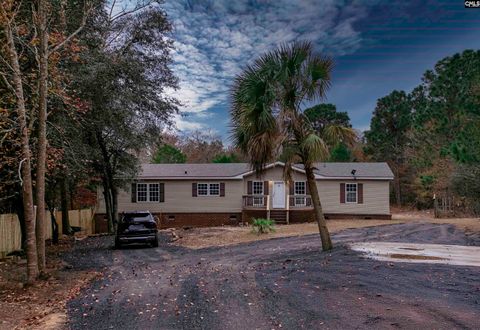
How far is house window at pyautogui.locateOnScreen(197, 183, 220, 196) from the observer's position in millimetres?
26828

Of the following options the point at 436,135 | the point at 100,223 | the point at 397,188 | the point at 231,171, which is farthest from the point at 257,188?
the point at 397,188

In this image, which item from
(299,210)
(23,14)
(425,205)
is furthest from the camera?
(425,205)

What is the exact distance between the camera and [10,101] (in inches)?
361

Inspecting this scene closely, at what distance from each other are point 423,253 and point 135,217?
10398mm

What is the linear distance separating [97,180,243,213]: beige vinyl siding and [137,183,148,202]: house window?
275 mm

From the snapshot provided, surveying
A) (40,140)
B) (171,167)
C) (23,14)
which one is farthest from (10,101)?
(171,167)

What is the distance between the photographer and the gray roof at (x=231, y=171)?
86.7 feet

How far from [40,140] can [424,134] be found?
2872 cm

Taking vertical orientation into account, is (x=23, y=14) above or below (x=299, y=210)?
above

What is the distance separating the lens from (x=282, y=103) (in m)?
11.7

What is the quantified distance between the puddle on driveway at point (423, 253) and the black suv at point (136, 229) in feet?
25.2

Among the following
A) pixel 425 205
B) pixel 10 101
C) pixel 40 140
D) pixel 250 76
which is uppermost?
pixel 250 76

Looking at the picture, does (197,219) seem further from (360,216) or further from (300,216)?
(360,216)

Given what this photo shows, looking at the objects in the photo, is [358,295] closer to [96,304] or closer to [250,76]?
[96,304]
